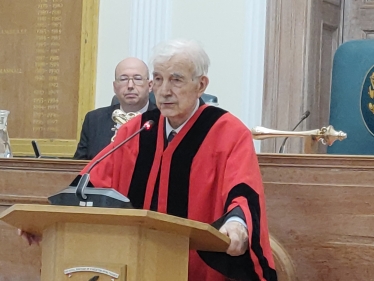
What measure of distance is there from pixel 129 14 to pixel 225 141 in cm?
266

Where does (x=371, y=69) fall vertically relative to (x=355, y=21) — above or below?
below

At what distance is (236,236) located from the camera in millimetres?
2461

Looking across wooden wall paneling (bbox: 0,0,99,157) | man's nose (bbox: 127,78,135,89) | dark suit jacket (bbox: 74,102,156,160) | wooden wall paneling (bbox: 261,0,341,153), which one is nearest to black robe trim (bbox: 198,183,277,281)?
dark suit jacket (bbox: 74,102,156,160)

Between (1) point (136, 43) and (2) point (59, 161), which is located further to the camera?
(1) point (136, 43)

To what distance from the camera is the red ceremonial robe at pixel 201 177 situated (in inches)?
103

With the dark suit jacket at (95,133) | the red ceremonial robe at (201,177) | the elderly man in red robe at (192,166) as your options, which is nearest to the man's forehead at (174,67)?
the elderly man in red robe at (192,166)

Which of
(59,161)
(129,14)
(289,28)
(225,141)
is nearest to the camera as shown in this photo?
(225,141)

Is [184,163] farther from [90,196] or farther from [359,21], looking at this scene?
[359,21]

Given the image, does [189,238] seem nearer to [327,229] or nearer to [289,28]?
[327,229]

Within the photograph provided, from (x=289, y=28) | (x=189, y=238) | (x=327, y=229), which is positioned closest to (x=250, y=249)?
(x=189, y=238)

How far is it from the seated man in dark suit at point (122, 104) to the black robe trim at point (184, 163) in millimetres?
1471

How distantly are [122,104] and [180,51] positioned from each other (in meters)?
1.68

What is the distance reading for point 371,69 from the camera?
413cm

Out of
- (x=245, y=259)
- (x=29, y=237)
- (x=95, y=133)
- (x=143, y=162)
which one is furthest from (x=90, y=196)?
(x=95, y=133)
